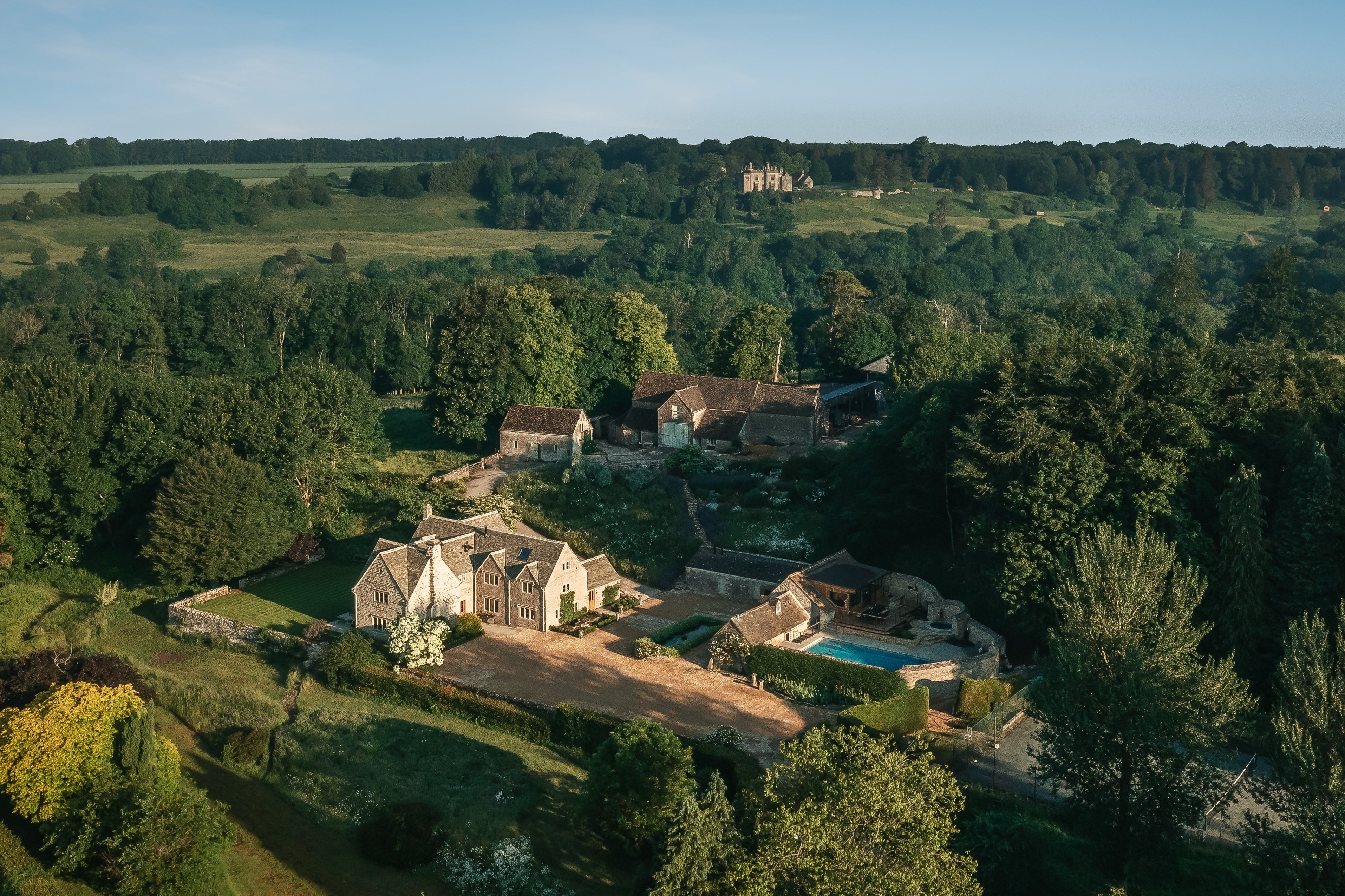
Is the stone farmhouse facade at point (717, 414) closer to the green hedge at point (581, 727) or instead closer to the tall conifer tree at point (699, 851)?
the green hedge at point (581, 727)

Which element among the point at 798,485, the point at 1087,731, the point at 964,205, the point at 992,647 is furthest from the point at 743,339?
the point at 964,205

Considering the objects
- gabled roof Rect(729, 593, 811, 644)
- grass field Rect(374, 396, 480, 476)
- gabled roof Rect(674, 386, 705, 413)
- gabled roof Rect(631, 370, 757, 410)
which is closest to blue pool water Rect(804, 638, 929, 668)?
gabled roof Rect(729, 593, 811, 644)

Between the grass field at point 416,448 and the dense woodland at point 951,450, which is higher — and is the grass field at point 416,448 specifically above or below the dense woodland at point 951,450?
below

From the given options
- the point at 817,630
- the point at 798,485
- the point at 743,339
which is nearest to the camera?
the point at 817,630

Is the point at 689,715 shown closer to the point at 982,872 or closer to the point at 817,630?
the point at 817,630

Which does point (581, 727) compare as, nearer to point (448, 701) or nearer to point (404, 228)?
point (448, 701)

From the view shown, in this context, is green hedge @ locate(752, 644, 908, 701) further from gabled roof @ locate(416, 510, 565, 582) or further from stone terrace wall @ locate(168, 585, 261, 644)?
stone terrace wall @ locate(168, 585, 261, 644)

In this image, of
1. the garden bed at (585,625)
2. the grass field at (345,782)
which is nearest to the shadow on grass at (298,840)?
the grass field at (345,782)
